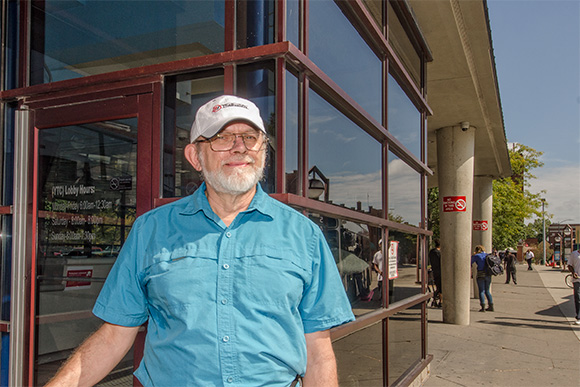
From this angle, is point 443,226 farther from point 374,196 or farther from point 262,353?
point 262,353

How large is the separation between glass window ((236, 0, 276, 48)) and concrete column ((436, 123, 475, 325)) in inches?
349

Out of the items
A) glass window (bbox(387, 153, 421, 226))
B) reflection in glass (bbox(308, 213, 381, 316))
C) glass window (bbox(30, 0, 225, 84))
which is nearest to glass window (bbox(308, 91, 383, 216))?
reflection in glass (bbox(308, 213, 381, 316))

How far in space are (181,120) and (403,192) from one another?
3.49 metres

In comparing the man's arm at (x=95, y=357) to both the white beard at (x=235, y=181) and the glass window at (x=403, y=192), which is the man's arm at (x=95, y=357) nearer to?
the white beard at (x=235, y=181)

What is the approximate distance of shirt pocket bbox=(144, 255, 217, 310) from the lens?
1944 mm

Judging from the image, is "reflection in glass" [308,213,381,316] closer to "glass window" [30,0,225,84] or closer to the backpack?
"glass window" [30,0,225,84]

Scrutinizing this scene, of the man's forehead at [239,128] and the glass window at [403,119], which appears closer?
the man's forehead at [239,128]

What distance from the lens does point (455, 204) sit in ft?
37.0

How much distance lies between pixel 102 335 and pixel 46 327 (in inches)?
65.9

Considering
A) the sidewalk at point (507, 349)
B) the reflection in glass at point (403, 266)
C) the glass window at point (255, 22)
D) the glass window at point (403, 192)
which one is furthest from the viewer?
the sidewalk at point (507, 349)

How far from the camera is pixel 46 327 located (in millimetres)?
3463

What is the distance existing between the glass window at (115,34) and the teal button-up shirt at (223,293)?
152cm

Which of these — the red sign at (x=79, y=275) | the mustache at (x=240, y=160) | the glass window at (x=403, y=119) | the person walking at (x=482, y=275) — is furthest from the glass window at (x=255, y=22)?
the person walking at (x=482, y=275)

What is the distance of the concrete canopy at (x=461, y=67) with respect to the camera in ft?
20.9
